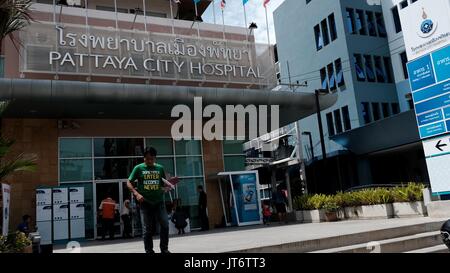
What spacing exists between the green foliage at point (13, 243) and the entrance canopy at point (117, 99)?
23.6 ft

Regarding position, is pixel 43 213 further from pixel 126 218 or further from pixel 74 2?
pixel 74 2

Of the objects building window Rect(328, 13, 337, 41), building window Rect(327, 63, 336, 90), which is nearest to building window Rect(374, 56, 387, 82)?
building window Rect(327, 63, 336, 90)

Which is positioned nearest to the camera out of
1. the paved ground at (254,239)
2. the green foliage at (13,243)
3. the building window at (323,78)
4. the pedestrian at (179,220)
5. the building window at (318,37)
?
the green foliage at (13,243)

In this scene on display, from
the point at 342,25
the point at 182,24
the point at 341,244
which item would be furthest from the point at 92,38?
the point at 342,25

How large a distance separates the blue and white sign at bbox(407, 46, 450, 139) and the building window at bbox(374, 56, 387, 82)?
1891 cm

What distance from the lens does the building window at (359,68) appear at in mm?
28438

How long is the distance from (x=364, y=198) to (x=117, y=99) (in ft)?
28.6

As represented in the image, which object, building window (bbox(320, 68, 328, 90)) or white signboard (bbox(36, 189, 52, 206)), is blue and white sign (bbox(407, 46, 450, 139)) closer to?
white signboard (bbox(36, 189, 52, 206))

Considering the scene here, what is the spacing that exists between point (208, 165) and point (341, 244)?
10.5 metres

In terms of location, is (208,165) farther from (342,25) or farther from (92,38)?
(342,25)

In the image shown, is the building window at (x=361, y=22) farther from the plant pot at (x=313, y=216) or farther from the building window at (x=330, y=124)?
the plant pot at (x=313, y=216)

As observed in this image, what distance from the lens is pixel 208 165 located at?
17625mm

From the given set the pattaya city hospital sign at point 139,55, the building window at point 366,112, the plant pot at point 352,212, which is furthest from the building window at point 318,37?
the plant pot at point 352,212

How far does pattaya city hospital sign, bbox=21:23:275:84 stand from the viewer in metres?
14.7
